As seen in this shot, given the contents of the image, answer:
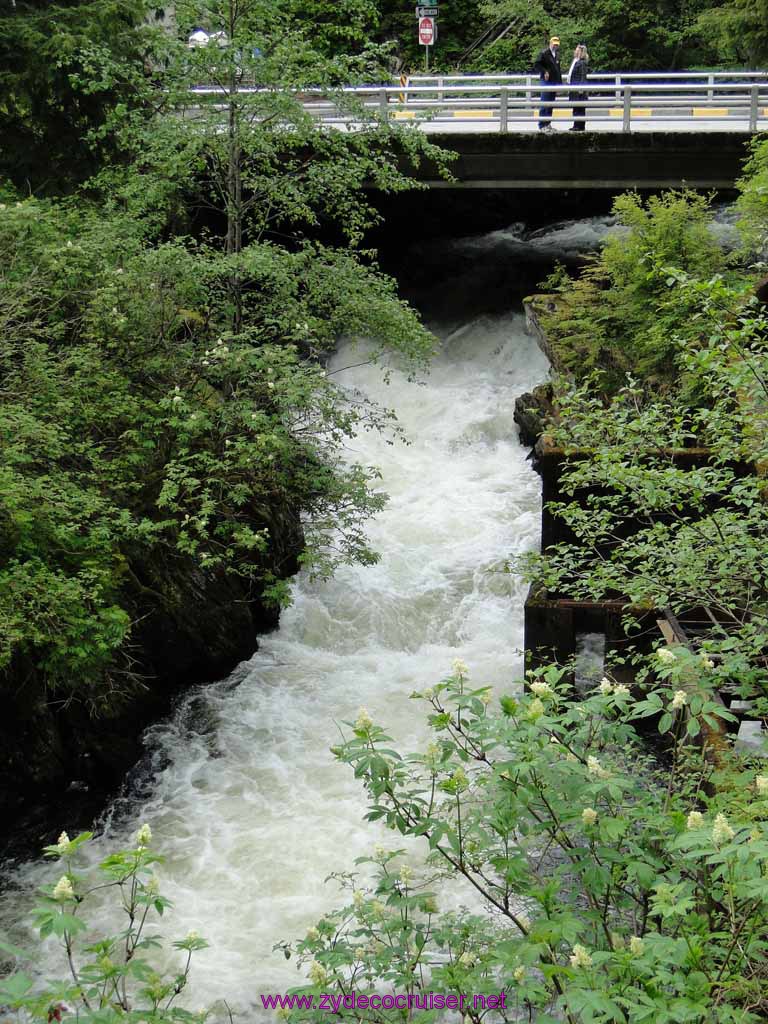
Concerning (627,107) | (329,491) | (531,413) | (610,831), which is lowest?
(531,413)

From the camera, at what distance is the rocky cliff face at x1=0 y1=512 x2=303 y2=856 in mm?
8141

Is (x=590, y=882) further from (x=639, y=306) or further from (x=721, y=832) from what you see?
(x=639, y=306)

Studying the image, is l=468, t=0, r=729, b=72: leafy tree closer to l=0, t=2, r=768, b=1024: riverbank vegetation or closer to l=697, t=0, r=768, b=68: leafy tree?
l=697, t=0, r=768, b=68: leafy tree

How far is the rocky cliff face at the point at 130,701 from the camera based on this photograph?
26.7 feet

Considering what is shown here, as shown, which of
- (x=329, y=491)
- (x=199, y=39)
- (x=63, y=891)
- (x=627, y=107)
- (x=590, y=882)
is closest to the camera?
(x=63, y=891)

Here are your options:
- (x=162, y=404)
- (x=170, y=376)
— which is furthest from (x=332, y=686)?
(x=170, y=376)

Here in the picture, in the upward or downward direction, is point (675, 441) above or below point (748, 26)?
below

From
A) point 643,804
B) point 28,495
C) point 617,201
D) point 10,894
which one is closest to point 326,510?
point 28,495

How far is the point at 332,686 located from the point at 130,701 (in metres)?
2.11

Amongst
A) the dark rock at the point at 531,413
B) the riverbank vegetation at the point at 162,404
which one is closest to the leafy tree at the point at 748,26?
the dark rock at the point at 531,413

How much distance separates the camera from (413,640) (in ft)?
36.4

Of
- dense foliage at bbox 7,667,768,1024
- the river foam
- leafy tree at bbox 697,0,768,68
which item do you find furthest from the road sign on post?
dense foliage at bbox 7,667,768,1024

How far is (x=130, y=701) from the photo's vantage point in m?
9.05

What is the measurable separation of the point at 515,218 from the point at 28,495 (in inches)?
660
